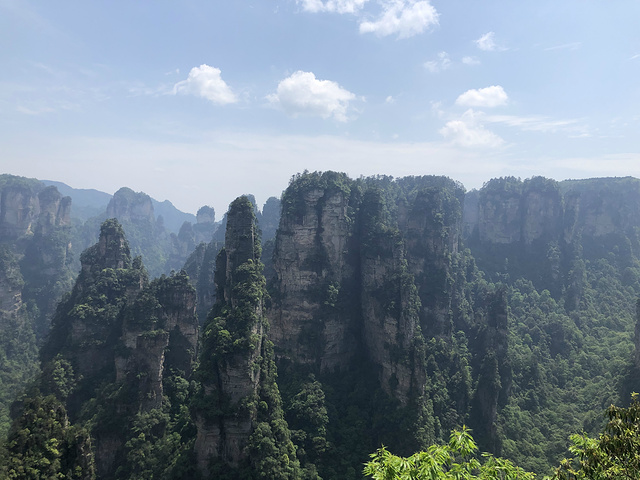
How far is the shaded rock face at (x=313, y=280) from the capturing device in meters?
53.2

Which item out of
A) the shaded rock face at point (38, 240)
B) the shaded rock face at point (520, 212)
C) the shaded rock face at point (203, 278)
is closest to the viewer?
the shaded rock face at point (203, 278)

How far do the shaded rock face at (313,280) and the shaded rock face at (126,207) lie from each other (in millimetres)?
159082

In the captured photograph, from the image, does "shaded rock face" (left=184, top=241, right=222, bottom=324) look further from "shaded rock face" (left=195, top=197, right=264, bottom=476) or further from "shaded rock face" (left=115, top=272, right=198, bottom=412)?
"shaded rock face" (left=195, top=197, right=264, bottom=476)

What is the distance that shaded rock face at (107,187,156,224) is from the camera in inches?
7441

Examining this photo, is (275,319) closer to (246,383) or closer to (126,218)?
(246,383)

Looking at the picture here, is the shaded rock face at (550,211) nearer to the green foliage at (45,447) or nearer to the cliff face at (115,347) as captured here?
the cliff face at (115,347)

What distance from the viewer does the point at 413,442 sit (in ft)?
138

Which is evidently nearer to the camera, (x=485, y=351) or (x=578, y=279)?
(x=485, y=351)

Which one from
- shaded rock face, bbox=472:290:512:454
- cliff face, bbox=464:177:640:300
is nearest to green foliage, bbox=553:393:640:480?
shaded rock face, bbox=472:290:512:454

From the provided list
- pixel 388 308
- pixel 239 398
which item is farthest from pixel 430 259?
pixel 239 398

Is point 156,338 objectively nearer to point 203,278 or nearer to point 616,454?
point 616,454

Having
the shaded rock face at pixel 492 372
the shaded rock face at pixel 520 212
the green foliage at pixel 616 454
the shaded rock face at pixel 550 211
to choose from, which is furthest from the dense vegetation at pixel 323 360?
the shaded rock face at pixel 550 211

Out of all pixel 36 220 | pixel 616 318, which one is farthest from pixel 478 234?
pixel 36 220

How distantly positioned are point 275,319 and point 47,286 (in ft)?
277
